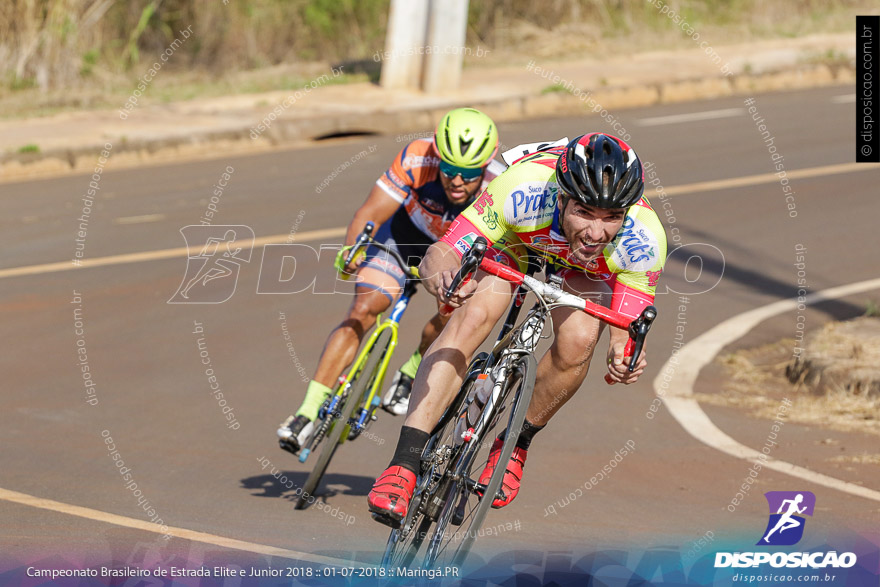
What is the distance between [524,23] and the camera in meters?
21.9

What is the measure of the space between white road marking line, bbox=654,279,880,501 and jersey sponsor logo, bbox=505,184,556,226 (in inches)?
99.8

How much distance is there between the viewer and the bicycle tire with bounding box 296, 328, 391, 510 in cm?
603

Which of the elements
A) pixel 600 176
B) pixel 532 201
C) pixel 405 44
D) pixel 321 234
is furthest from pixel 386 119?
pixel 600 176

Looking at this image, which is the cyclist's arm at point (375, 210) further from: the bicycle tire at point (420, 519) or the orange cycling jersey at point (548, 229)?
the bicycle tire at point (420, 519)

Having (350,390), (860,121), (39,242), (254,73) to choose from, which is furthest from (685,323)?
(254,73)

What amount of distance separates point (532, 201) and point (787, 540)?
6.71 feet

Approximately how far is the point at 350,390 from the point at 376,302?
57cm

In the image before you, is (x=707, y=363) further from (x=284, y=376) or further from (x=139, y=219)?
(x=139, y=219)

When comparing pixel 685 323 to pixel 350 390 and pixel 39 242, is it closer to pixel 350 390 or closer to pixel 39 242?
pixel 350 390

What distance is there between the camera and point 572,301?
15.0 feet

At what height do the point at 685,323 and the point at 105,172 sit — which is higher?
the point at 105,172

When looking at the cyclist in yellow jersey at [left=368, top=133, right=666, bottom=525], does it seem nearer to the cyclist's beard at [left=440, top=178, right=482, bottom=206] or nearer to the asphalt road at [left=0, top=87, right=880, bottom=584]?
the asphalt road at [left=0, top=87, right=880, bottom=584]

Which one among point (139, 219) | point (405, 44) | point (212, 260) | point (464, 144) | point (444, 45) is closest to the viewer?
point (464, 144)

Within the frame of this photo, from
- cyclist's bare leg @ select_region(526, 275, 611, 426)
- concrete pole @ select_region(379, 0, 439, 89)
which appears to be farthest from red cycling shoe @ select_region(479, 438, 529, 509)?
concrete pole @ select_region(379, 0, 439, 89)
